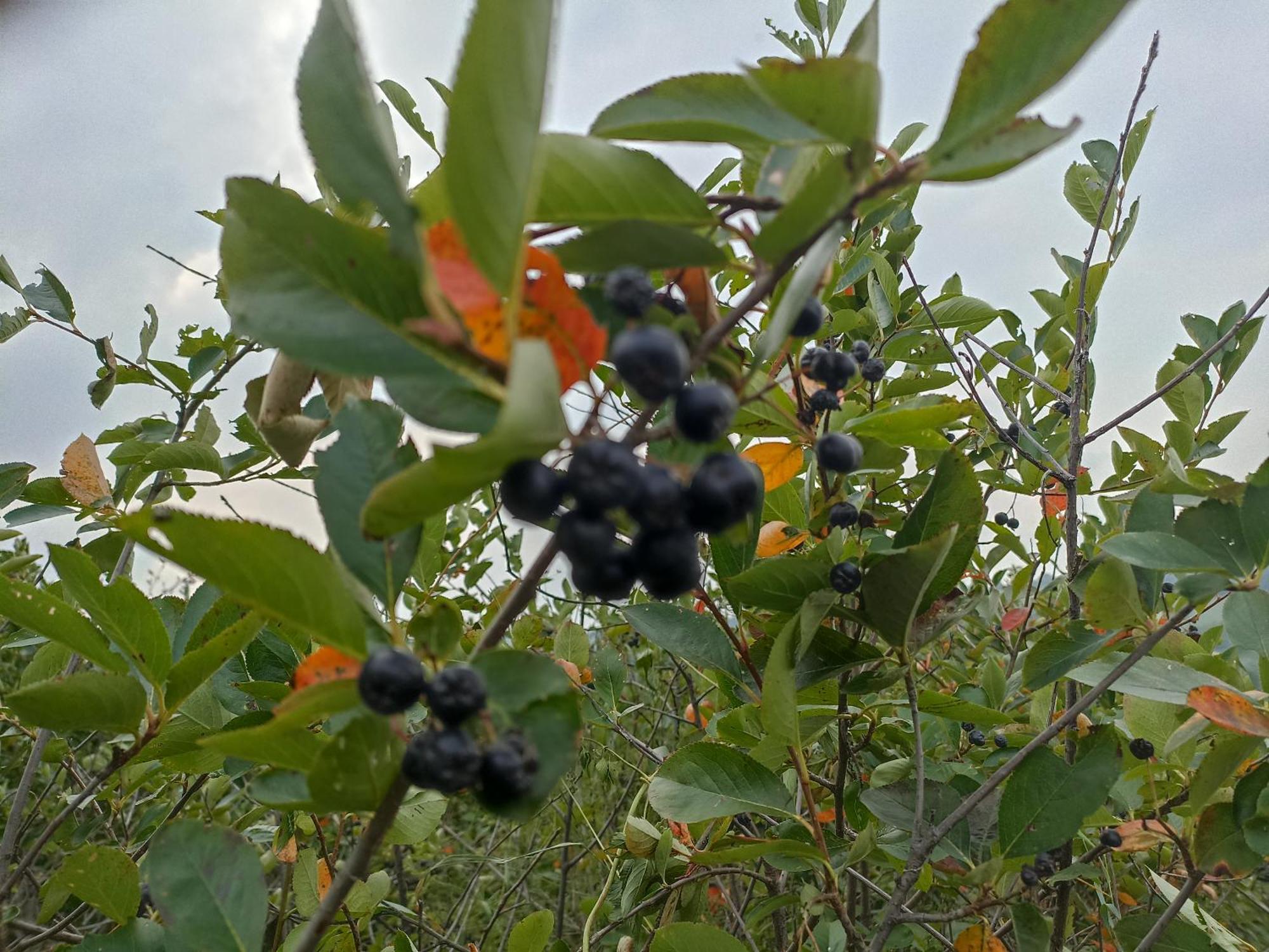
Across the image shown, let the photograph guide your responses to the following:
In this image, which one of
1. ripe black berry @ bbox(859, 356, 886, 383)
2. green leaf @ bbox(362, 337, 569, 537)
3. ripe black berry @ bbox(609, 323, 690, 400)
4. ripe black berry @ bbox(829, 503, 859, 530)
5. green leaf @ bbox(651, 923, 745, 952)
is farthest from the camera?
ripe black berry @ bbox(859, 356, 886, 383)

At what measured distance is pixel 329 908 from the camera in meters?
0.56

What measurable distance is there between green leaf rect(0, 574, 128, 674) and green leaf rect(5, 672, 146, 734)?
0.03 metres

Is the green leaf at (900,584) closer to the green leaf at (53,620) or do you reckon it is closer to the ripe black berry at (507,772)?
the ripe black berry at (507,772)

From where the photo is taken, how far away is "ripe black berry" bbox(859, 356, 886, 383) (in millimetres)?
1521

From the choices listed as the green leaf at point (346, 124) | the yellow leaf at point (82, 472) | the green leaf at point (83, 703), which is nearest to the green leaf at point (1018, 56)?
the green leaf at point (346, 124)

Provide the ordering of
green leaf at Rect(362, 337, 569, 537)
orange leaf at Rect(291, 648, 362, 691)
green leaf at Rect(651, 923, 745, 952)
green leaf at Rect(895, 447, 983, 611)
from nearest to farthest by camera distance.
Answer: green leaf at Rect(362, 337, 569, 537) → orange leaf at Rect(291, 648, 362, 691) → green leaf at Rect(895, 447, 983, 611) → green leaf at Rect(651, 923, 745, 952)

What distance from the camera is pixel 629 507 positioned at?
518mm

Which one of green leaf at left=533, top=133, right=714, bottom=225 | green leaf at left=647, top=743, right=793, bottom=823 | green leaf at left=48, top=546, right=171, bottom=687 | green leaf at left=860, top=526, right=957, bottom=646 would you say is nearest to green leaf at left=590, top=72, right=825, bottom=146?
green leaf at left=533, top=133, right=714, bottom=225

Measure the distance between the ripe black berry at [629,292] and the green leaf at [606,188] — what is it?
0.06m

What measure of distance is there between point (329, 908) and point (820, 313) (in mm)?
617

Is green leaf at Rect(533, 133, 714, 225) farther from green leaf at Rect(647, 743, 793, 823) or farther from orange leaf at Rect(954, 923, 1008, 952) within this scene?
orange leaf at Rect(954, 923, 1008, 952)

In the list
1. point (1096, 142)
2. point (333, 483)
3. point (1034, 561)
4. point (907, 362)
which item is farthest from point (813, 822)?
point (1096, 142)

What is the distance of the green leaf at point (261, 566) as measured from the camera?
20.6 inches

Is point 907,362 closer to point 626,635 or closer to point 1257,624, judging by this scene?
point 1257,624
